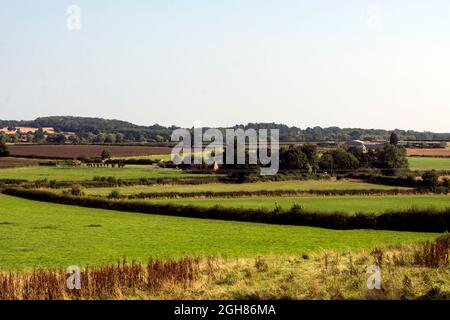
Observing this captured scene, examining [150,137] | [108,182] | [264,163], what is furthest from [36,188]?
[150,137]

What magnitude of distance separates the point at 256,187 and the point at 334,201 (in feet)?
56.6

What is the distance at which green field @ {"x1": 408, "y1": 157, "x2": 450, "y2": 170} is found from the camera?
95300mm

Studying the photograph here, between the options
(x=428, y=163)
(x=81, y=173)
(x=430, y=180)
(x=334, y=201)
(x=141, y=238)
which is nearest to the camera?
(x=141, y=238)

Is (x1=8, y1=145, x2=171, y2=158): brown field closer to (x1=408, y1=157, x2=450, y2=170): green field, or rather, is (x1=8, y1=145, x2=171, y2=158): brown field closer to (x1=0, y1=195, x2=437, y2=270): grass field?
(x1=408, y1=157, x2=450, y2=170): green field

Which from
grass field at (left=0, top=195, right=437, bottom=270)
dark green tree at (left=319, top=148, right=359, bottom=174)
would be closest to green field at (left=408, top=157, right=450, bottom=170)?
dark green tree at (left=319, top=148, right=359, bottom=174)

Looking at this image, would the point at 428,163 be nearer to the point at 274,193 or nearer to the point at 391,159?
the point at 391,159

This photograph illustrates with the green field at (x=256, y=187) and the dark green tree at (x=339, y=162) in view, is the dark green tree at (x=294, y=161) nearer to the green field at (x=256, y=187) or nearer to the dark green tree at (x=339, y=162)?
the dark green tree at (x=339, y=162)

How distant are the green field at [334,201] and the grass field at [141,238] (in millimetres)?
8064

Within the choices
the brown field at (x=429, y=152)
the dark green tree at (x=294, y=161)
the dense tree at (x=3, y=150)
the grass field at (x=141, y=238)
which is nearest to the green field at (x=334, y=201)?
the grass field at (x=141, y=238)

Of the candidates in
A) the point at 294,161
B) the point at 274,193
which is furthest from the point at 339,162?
the point at 274,193

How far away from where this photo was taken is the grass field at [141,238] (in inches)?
1186

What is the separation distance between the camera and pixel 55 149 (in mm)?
135125

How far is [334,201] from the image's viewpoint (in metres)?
60.0
